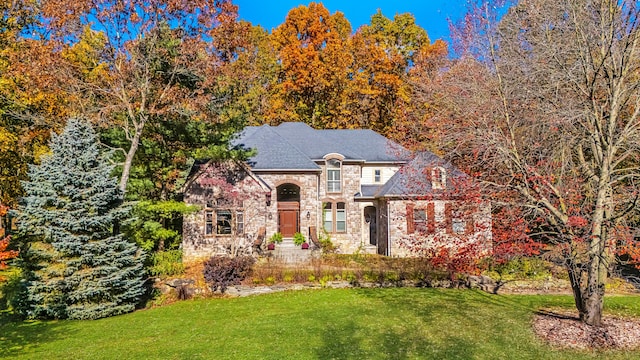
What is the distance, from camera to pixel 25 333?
10789 mm

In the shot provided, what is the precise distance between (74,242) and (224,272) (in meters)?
5.21

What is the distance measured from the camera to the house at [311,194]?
1989 centimetres

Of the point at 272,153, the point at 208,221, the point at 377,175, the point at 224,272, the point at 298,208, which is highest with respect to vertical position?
the point at 272,153

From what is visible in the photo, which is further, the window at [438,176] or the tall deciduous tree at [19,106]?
the tall deciduous tree at [19,106]

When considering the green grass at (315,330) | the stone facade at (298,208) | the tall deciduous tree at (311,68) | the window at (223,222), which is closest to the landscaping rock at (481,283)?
the green grass at (315,330)

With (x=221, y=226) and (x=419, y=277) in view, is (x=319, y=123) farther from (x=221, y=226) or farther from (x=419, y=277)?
(x=419, y=277)

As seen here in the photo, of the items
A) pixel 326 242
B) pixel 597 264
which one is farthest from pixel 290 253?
pixel 597 264

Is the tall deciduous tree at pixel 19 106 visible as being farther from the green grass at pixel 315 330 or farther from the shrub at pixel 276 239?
the shrub at pixel 276 239

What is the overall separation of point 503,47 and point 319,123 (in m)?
27.8

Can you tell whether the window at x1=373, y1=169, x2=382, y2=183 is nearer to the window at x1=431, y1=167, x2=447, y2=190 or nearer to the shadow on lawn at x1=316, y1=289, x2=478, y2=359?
the window at x1=431, y1=167, x2=447, y2=190

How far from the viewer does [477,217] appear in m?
10.4

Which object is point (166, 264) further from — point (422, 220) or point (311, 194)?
point (422, 220)

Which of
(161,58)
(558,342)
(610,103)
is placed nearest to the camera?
(558,342)

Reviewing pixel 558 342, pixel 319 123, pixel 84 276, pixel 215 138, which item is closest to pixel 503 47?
pixel 558 342
